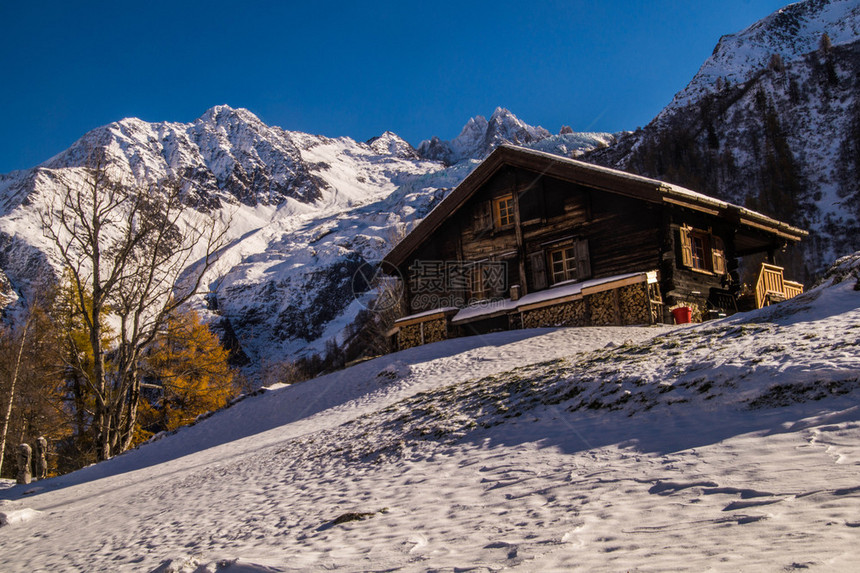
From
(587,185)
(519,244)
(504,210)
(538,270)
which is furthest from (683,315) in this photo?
(504,210)

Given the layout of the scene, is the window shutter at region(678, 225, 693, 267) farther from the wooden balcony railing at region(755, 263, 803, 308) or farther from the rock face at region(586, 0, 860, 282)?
the rock face at region(586, 0, 860, 282)

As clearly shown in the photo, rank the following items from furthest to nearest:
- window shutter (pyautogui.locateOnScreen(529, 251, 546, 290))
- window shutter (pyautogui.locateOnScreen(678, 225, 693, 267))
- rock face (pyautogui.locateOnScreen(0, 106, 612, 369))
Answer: rock face (pyautogui.locateOnScreen(0, 106, 612, 369)) < window shutter (pyautogui.locateOnScreen(529, 251, 546, 290)) < window shutter (pyautogui.locateOnScreen(678, 225, 693, 267))

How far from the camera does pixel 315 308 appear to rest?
118562 mm

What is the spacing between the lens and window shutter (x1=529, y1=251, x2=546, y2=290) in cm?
2114

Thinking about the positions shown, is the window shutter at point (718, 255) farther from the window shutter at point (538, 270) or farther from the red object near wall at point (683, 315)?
the window shutter at point (538, 270)

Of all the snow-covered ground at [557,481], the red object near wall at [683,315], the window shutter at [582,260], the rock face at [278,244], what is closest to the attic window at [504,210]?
the window shutter at [582,260]

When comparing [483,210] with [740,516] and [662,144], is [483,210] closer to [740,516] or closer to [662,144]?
[740,516]

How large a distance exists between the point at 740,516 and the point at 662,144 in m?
78.0

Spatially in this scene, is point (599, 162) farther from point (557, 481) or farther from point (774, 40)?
point (557, 481)

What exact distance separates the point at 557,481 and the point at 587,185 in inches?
623

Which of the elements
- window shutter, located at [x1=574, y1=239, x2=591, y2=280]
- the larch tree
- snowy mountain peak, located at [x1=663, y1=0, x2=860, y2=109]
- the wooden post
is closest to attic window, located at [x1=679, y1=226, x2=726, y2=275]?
window shutter, located at [x1=574, y1=239, x2=591, y2=280]

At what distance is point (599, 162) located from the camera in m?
80.4

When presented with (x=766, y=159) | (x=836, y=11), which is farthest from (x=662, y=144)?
(x=836, y=11)

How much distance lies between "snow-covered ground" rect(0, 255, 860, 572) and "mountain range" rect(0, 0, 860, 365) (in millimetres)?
15473
